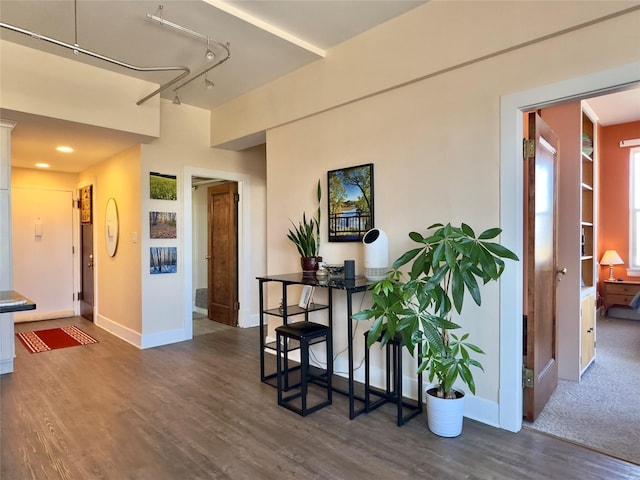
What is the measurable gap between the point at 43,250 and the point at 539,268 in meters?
6.58

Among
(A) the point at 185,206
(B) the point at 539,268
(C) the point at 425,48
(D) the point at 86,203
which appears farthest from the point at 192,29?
(D) the point at 86,203

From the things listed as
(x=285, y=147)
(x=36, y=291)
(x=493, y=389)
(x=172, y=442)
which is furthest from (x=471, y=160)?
A: (x=36, y=291)

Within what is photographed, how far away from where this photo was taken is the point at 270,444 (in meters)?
2.28

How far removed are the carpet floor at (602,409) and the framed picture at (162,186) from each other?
4091 mm

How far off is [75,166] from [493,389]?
237 inches

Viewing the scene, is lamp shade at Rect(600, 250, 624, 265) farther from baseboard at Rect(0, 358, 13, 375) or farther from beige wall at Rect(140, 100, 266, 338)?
baseboard at Rect(0, 358, 13, 375)

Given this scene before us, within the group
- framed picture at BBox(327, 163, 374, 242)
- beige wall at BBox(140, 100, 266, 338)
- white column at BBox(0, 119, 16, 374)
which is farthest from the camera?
beige wall at BBox(140, 100, 266, 338)

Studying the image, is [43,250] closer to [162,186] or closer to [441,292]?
[162,186]

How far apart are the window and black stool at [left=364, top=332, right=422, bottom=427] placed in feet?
16.1

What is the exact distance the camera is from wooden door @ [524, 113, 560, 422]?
2473mm

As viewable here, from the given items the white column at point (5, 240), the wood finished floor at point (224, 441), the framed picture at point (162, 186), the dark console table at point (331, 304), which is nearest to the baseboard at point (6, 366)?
the white column at point (5, 240)

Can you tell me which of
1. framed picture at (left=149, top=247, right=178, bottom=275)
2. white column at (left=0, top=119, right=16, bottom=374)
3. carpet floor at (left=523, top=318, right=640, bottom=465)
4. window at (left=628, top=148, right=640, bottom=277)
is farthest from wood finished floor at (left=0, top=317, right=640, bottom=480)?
window at (left=628, top=148, right=640, bottom=277)

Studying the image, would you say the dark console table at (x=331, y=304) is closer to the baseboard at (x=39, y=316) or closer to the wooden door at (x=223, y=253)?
the wooden door at (x=223, y=253)

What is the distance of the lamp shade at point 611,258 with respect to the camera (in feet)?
18.2
